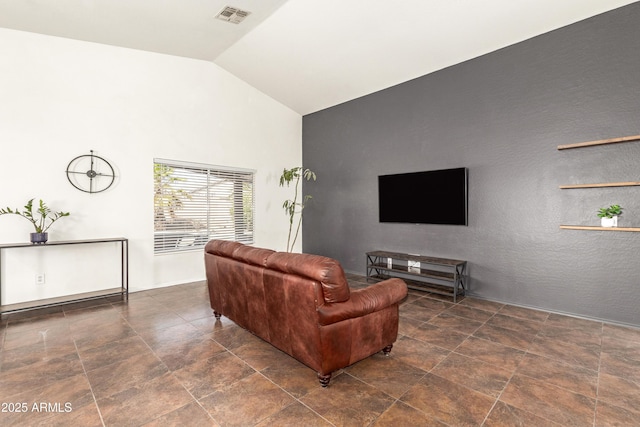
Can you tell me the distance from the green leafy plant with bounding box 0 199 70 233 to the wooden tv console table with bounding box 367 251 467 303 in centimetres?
437

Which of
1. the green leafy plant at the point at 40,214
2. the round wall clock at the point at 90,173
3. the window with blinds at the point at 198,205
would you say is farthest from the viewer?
the window with blinds at the point at 198,205

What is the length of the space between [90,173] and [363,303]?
13.8 ft

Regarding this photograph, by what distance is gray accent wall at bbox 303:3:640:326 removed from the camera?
3.28 meters

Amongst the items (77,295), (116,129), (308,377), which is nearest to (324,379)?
(308,377)

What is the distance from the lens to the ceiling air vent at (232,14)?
383 centimetres

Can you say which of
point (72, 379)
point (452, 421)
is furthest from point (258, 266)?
point (452, 421)

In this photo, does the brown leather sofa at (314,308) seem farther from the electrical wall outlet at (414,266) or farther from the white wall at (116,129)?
the white wall at (116,129)

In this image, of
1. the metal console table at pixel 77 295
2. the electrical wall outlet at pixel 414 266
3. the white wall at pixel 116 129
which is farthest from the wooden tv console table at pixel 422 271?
the metal console table at pixel 77 295

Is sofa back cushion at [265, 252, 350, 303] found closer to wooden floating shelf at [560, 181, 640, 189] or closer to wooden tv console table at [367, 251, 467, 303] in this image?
wooden tv console table at [367, 251, 467, 303]

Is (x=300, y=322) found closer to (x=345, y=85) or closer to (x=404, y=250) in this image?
(x=404, y=250)

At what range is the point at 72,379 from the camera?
89.9 inches

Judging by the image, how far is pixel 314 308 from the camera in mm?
2111

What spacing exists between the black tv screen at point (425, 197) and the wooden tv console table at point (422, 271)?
22.8 inches

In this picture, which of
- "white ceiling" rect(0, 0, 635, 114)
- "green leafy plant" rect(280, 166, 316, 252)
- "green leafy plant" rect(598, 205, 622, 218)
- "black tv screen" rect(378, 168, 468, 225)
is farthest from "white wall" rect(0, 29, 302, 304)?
"green leafy plant" rect(598, 205, 622, 218)
